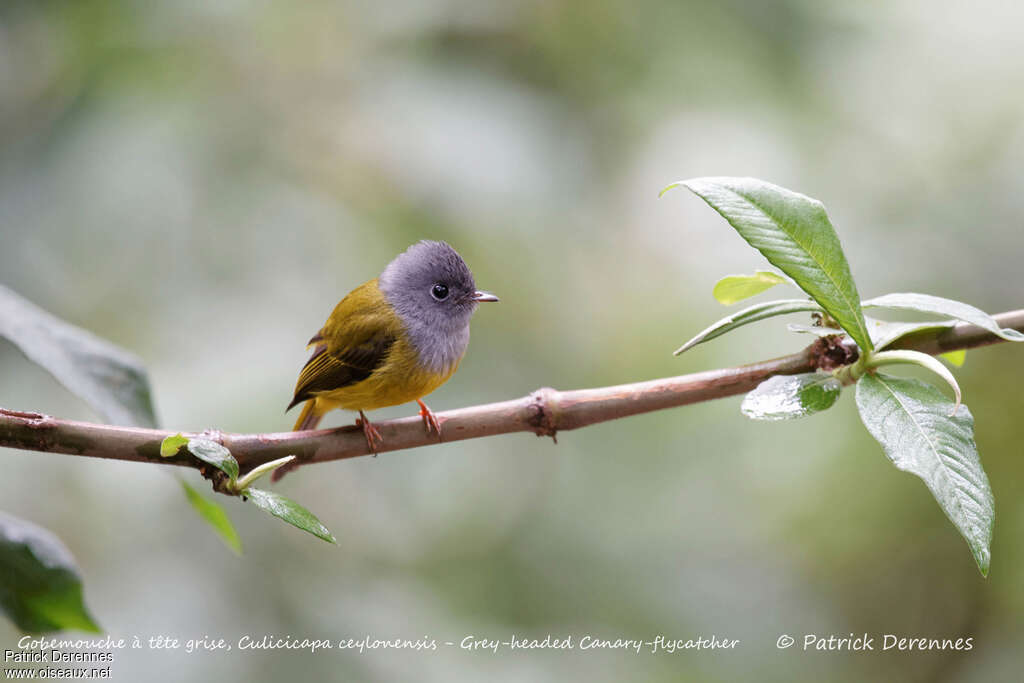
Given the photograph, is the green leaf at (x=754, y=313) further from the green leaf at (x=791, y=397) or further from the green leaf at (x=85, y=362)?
the green leaf at (x=85, y=362)

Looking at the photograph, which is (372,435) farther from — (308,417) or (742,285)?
(308,417)

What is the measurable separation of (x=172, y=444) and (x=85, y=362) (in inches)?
18.0

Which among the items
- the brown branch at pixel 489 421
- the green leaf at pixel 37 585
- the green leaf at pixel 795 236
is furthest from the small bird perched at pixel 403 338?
the green leaf at pixel 795 236

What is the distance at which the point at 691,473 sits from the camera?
273cm

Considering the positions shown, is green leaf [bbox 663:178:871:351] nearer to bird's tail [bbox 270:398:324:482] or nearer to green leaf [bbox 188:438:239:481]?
green leaf [bbox 188:438:239:481]

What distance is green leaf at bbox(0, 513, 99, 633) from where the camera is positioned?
4.42ft

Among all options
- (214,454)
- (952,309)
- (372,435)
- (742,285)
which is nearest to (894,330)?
(952,309)

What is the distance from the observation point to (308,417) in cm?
221

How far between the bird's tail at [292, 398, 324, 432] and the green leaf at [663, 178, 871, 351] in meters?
1.40

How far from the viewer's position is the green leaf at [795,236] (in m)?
1.01

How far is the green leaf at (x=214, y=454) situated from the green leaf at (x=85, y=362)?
1.14 ft

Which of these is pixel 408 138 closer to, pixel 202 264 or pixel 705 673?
pixel 202 264

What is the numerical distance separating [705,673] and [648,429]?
0.73 metres

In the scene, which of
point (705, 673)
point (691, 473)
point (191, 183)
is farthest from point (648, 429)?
point (191, 183)
